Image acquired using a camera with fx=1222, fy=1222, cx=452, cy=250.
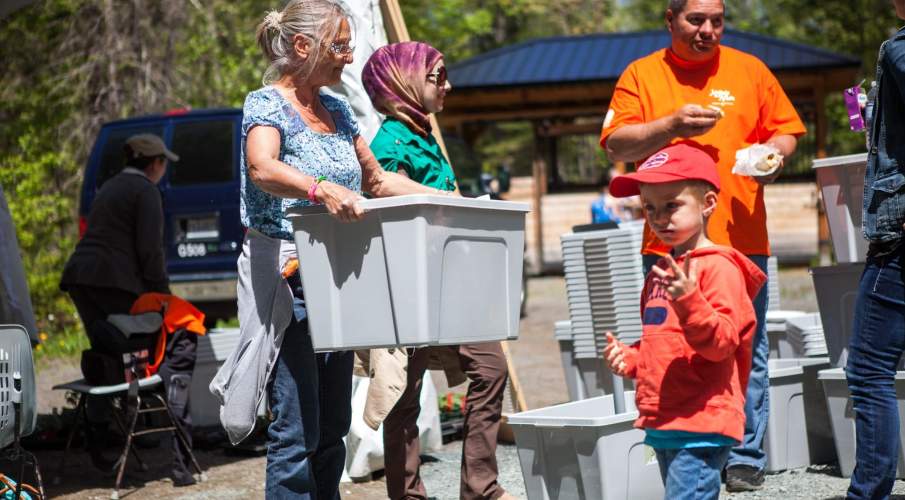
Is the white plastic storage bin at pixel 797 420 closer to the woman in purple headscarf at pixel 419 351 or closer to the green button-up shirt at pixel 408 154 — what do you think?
the woman in purple headscarf at pixel 419 351

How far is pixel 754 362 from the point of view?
5.26m

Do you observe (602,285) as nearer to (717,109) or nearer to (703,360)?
(717,109)

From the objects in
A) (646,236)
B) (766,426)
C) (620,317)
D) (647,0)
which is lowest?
(766,426)

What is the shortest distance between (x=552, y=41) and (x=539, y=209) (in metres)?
3.70

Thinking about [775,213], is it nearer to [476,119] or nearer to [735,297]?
[476,119]

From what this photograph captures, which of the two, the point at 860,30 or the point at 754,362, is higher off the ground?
the point at 860,30

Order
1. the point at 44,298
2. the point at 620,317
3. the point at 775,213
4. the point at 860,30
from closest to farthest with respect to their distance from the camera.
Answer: the point at 620,317, the point at 44,298, the point at 775,213, the point at 860,30

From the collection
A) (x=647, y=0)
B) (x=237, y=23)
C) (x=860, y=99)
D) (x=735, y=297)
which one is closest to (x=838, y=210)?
(x=860, y=99)

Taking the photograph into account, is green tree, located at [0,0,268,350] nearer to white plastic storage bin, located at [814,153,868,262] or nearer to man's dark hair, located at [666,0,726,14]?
white plastic storage bin, located at [814,153,868,262]

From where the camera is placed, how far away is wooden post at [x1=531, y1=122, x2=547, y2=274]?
21.8 m

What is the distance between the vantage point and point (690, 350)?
3357mm

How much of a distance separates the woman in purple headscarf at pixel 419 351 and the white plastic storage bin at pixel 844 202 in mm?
1720

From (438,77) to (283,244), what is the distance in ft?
4.27

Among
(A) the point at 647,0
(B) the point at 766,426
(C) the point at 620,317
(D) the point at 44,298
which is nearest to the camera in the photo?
(B) the point at 766,426
